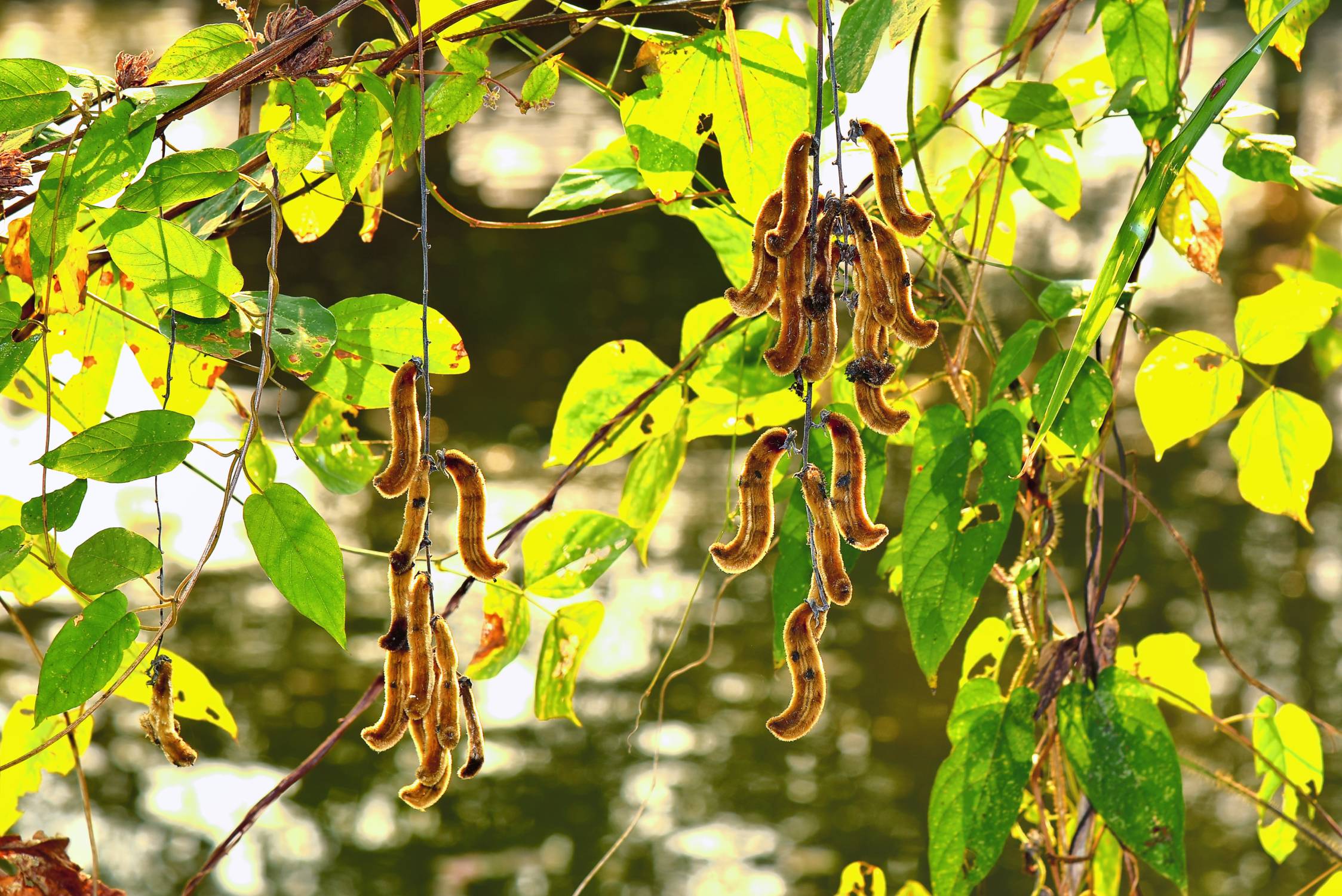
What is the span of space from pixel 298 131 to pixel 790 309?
0.43 feet

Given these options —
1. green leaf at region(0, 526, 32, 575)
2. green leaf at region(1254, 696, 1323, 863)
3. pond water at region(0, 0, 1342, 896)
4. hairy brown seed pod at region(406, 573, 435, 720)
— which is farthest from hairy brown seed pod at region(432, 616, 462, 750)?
pond water at region(0, 0, 1342, 896)

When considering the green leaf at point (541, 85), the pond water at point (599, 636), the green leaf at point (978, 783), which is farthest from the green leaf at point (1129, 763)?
the pond water at point (599, 636)

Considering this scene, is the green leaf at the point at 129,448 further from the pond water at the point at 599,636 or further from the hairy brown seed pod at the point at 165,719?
Result: the pond water at the point at 599,636

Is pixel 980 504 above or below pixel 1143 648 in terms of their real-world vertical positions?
above

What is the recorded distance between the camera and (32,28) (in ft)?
2.63

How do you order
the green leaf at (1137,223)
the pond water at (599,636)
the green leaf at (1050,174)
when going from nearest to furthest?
the green leaf at (1137,223), the green leaf at (1050,174), the pond water at (599,636)

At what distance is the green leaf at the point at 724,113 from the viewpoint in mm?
267

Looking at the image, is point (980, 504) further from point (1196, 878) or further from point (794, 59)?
point (1196, 878)

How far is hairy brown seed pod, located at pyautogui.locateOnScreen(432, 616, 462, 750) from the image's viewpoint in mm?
210

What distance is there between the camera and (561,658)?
14.3 inches

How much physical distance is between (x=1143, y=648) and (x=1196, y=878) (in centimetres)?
41

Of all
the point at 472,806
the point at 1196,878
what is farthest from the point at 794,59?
the point at 1196,878

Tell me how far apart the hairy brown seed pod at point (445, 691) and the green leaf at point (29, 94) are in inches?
5.7

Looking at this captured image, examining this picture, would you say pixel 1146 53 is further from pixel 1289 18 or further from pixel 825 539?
pixel 825 539
